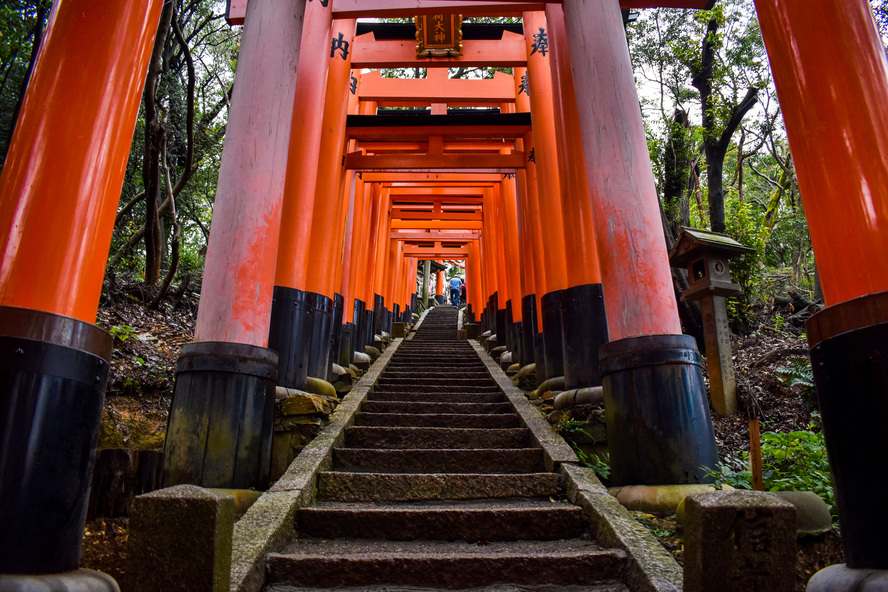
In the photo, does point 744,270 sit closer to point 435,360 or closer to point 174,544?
point 435,360

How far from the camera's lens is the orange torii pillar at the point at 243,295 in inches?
145

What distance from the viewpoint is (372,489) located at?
4.18 metres

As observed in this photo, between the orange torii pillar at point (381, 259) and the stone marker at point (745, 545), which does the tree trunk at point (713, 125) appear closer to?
the orange torii pillar at point (381, 259)

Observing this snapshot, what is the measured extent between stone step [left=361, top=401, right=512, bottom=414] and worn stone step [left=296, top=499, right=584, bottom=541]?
270 cm

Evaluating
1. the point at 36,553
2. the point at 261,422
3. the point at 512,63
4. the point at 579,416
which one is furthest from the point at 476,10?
the point at 36,553

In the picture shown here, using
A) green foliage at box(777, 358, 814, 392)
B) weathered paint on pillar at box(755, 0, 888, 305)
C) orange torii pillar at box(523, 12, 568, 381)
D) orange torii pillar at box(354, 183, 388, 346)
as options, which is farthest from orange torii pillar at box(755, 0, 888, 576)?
orange torii pillar at box(354, 183, 388, 346)

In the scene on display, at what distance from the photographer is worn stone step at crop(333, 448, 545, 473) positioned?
15.6 feet

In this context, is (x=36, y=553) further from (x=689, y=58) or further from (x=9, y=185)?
(x=689, y=58)

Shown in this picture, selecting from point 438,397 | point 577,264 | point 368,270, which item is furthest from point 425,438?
point 368,270

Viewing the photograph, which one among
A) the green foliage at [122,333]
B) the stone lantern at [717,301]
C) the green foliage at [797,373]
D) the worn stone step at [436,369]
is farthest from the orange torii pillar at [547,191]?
the green foliage at [122,333]

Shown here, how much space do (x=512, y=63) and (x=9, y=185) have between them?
8835 mm

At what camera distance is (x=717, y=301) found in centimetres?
634

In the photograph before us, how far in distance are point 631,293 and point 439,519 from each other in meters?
2.10

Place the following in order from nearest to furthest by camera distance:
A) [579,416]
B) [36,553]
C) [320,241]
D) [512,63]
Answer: [36,553] → [579,416] → [320,241] → [512,63]
